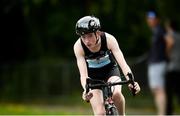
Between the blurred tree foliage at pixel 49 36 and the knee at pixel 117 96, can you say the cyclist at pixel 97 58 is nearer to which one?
the knee at pixel 117 96

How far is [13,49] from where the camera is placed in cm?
2570

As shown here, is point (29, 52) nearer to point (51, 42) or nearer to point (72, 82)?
point (51, 42)

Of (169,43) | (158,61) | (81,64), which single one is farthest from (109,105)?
(169,43)

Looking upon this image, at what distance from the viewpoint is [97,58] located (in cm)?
971

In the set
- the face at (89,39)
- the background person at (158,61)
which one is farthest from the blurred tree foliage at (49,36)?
the face at (89,39)

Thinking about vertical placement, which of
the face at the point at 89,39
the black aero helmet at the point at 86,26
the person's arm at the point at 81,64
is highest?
the black aero helmet at the point at 86,26

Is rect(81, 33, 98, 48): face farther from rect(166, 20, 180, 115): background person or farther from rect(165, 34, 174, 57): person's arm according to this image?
rect(166, 20, 180, 115): background person

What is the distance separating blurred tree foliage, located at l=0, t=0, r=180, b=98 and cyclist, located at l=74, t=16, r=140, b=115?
1093cm

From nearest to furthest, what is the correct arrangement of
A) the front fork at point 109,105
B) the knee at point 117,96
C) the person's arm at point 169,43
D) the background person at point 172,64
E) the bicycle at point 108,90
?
the bicycle at point 108,90
the front fork at point 109,105
the knee at point 117,96
the person's arm at point 169,43
the background person at point 172,64

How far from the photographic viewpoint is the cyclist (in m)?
9.36

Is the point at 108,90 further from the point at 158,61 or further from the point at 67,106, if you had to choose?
the point at 67,106

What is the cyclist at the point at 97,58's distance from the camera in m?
9.36

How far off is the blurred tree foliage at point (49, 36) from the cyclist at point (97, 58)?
10.9 meters

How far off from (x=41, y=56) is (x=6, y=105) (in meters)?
2.86
